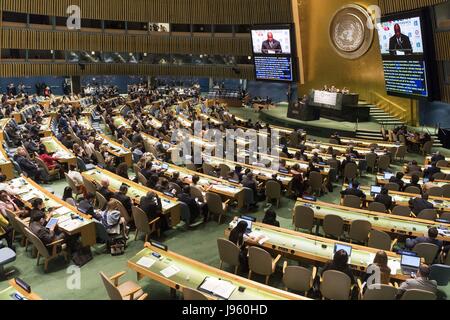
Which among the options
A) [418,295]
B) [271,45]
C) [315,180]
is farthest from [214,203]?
[271,45]

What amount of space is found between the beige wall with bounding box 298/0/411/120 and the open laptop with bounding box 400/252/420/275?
1653 cm

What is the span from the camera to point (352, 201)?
31.2ft

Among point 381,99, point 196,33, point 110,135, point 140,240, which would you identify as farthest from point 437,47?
point 196,33

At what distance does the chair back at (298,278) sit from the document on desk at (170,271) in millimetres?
1753

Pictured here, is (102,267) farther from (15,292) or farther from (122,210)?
(15,292)

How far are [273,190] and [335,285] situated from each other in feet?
16.3

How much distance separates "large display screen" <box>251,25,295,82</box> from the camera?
67.1 feet

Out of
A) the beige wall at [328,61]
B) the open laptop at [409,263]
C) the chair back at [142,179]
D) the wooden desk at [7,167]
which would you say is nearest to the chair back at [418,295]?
the open laptop at [409,263]

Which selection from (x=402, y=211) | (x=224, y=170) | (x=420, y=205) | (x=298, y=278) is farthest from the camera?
(x=224, y=170)

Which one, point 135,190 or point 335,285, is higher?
point 135,190

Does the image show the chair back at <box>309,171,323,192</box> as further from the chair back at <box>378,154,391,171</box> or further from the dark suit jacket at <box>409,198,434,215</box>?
the chair back at <box>378,154,391,171</box>

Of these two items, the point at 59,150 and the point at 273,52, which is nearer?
the point at 59,150

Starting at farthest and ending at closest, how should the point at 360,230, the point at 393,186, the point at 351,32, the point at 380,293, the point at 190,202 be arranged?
the point at 351,32
the point at 393,186
the point at 190,202
the point at 360,230
the point at 380,293

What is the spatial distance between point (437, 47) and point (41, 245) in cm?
1582
